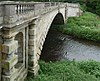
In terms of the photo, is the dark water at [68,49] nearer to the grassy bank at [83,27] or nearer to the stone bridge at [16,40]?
the grassy bank at [83,27]

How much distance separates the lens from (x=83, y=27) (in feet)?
139

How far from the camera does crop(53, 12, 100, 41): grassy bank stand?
126 ft

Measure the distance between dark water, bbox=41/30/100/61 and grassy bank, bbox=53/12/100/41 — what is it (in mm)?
1561

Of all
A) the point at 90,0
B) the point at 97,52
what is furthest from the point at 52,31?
the point at 90,0

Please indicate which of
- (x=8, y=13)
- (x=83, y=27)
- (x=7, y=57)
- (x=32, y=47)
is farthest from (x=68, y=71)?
(x=83, y=27)

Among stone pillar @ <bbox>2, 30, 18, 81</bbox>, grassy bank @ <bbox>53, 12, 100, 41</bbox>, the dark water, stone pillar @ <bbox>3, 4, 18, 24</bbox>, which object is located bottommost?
the dark water

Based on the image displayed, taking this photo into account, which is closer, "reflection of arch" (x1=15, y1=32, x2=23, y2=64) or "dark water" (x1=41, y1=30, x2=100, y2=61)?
"reflection of arch" (x1=15, y1=32, x2=23, y2=64)

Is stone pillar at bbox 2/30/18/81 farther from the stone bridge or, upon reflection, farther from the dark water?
the dark water

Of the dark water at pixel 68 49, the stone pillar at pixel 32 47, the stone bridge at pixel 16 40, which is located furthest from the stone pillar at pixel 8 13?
the dark water at pixel 68 49

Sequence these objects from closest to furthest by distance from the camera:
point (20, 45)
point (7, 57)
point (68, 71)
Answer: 1. point (7, 57)
2. point (20, 45)
3. point (68, 71)

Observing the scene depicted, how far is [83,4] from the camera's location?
60250mm

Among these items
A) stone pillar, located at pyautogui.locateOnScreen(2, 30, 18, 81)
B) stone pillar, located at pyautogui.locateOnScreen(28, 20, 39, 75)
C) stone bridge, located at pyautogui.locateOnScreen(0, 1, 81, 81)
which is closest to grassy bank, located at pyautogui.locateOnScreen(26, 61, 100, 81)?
stone pillar, located at pyautogui.locateOnScreen(28, 20, 39, 75)

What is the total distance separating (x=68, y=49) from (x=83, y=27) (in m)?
12.7

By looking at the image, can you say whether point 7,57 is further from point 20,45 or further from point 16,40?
point 20,45
